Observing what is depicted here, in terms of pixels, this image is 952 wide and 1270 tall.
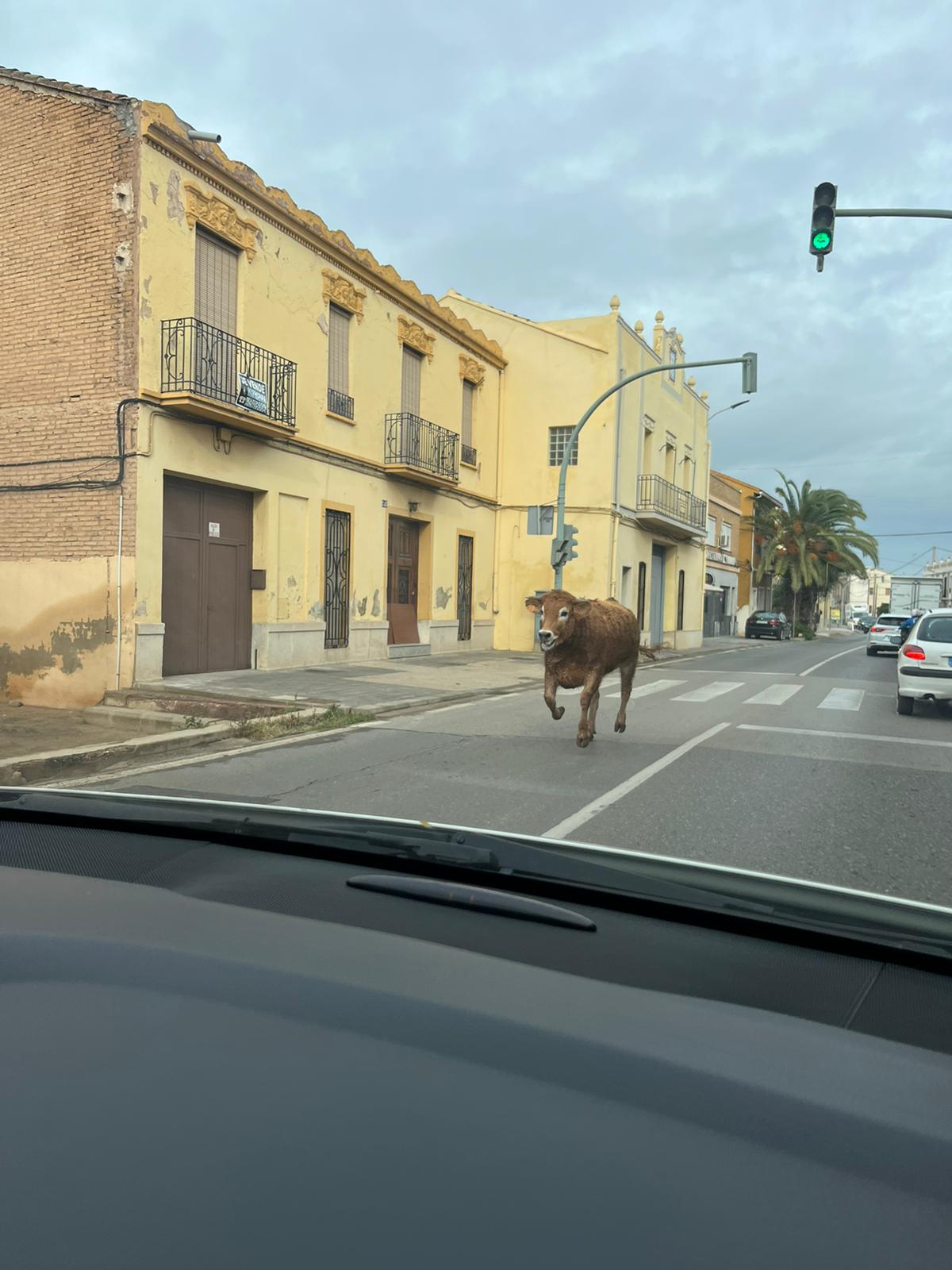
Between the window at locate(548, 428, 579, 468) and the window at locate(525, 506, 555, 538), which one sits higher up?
the window at locate(548, 428, 579, 468)

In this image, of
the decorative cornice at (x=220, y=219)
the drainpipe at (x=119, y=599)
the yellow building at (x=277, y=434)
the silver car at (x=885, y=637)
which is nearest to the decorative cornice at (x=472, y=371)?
the yellow building at (x=277, y=434)

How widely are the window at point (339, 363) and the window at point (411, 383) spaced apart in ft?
7.23

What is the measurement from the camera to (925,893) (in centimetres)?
478

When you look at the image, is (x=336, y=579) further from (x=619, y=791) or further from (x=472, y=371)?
(x=619, y=791)

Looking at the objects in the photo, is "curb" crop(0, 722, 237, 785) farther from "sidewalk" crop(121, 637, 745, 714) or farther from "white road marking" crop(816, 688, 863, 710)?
"white road marking" crop(816, 688, 863, 710)

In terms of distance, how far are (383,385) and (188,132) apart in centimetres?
710

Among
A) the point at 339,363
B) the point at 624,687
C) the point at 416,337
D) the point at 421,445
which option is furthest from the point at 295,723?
the point at 416,337

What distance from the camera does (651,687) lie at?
16.6 meters

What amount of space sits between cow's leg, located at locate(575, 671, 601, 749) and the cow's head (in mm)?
487

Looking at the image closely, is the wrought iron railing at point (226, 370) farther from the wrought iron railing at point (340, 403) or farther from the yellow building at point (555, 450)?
the yellow building at point (555, 450)

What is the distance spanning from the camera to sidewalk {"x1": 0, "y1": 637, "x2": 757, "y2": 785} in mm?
9016

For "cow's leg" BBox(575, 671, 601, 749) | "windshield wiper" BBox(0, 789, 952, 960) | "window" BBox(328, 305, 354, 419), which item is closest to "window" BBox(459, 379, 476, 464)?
"window" BBox(328, 305, 354, 419)

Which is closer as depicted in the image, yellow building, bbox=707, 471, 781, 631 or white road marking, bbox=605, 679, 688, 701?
white road marking, bbox=605, 679, 688, 701

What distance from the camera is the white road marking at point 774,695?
13875 millimetres
